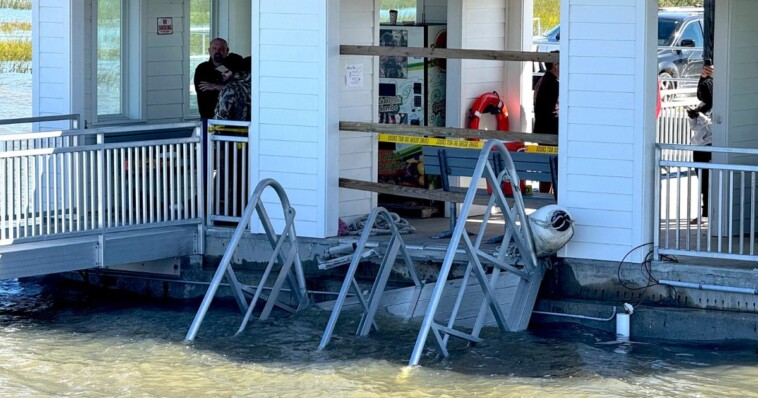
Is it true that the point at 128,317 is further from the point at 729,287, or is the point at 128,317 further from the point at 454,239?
the point at 729,287

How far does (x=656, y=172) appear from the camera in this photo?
10984mm

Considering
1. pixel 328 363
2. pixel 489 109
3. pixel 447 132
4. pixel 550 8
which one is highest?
pixel 550 8

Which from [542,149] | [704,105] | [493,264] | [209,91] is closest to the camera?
[493,264]

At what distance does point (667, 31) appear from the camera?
2705 centimetres

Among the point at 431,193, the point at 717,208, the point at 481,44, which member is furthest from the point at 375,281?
the point at 481,44

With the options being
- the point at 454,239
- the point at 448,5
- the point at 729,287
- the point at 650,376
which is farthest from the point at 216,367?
the point at 448,5

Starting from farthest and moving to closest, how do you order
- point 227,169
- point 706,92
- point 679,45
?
point 679,45 → point 706,92 → point 227,169

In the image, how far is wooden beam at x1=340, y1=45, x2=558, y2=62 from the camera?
11.8m

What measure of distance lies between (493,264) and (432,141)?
2.80 m

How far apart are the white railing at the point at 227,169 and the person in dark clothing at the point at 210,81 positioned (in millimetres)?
1090

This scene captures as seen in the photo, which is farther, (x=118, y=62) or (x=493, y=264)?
(x=118, y=62)

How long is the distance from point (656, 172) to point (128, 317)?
4756 mm

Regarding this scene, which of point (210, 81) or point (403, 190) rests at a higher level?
point (210, 81)

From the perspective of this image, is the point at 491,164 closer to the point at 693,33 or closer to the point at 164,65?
the point at 164,65
